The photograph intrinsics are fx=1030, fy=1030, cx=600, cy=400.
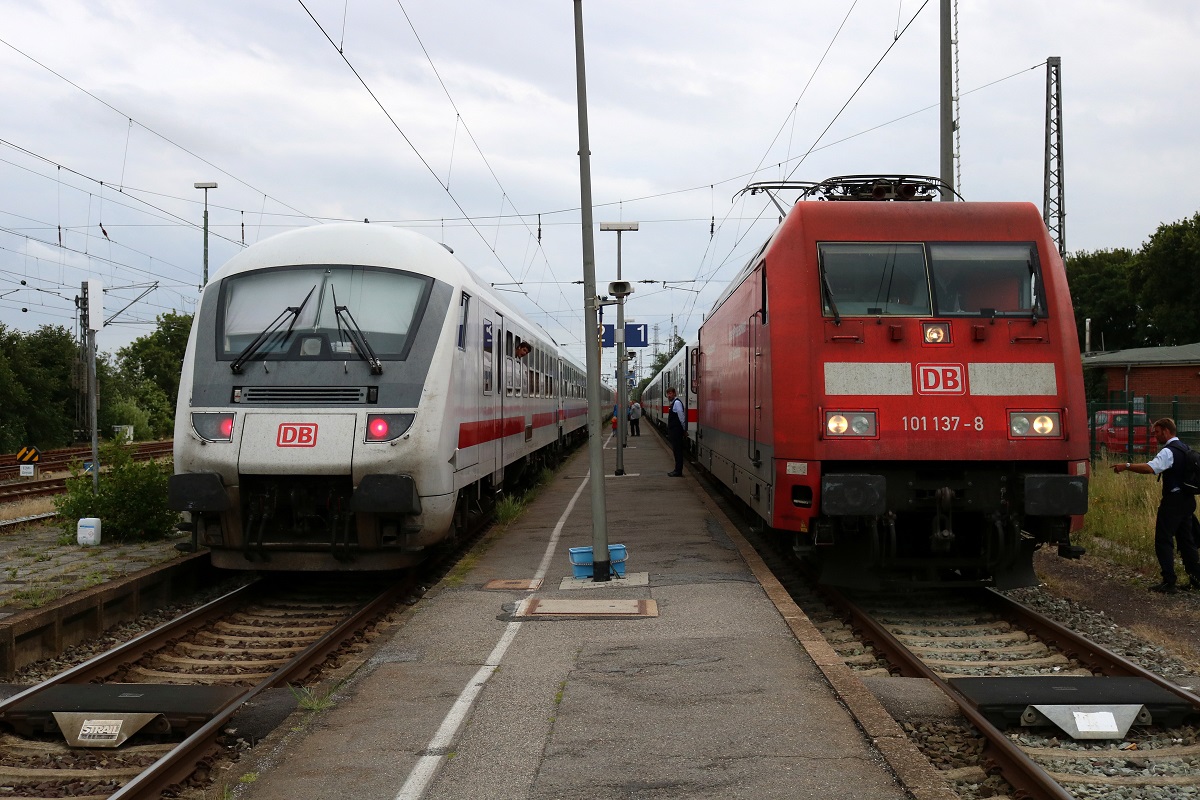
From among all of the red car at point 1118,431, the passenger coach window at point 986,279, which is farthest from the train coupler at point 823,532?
the red car at point 1118,431

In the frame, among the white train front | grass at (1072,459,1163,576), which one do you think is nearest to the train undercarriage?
grass at (1072,459,1163,576)

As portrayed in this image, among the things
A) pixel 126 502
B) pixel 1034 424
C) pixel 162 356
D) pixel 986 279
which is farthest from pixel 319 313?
pixel 162 356

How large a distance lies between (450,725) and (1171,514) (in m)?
7.19

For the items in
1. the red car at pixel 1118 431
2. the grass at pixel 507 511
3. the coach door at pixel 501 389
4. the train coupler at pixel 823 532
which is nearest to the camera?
the train coupler at pixel 823 532

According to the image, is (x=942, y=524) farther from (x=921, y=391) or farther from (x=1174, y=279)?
(x=1174, y=279)

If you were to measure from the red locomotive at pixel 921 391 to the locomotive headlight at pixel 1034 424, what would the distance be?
0.04 feet

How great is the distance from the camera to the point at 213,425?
340 inches

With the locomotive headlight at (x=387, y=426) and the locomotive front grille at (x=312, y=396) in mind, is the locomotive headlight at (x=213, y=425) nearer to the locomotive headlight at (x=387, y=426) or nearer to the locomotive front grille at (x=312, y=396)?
the locomotive front grille at (x=312, y=396)

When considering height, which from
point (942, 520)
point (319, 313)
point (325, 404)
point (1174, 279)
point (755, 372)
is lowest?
point (942, 520)

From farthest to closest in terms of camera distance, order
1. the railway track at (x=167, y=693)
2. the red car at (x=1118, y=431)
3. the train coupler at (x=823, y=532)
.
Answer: the red car at (x=1118, y=431) < the train coupler at (x=823, y=532) < the railway track at (x=167, y=693)

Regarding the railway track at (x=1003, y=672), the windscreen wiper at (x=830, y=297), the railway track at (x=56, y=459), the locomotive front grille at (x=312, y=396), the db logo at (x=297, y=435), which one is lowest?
the railway track at (x=1003, y=672)

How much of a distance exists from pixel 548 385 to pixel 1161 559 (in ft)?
42.9

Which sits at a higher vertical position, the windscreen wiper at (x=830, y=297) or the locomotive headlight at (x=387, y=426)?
the windscreen wiper at (x=830, y=297)

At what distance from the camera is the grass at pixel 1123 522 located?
36.7ft
